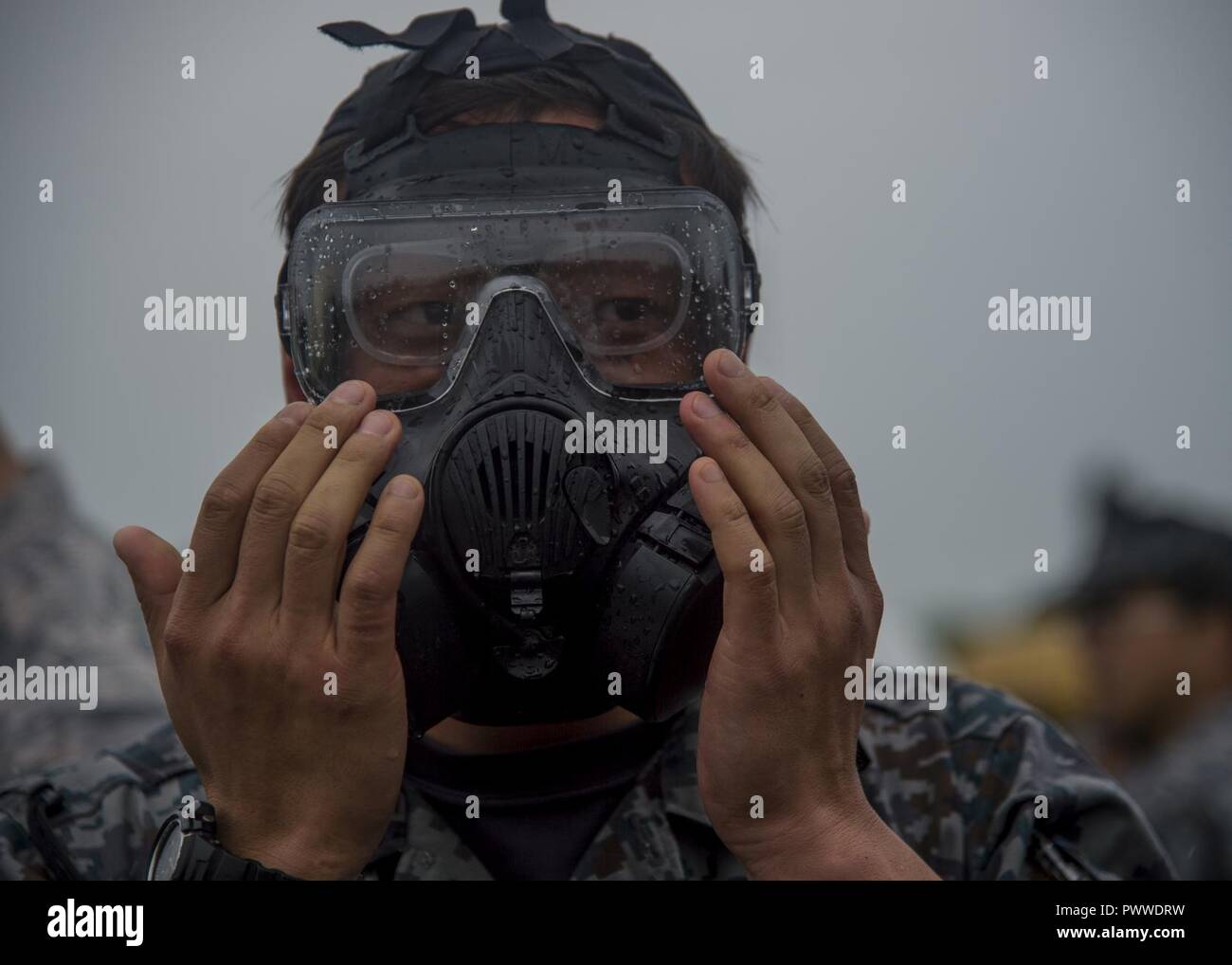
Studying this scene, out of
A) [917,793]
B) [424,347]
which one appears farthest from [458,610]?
[917,793]

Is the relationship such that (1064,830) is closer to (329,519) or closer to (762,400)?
(762,400)

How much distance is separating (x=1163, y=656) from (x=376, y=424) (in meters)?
4.23

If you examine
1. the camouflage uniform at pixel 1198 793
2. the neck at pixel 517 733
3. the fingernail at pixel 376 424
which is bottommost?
the camouflage uniform at pixel 1198 793

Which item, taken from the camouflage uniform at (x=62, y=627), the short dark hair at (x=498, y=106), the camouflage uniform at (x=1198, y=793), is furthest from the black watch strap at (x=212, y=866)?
the camouflage uniform at (x=1198, y=793)

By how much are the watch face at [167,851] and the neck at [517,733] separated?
0.51m

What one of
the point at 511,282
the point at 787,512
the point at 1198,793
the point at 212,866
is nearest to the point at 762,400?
the point at 787,512

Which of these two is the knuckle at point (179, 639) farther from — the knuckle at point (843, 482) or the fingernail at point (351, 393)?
the knuckle at point (843, 482)

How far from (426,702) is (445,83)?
1.16m

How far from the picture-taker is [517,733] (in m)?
2.23

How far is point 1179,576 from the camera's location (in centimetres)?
504

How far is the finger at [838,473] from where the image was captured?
1911mm

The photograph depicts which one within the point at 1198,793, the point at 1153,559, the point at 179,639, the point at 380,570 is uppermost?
the point at 380,570

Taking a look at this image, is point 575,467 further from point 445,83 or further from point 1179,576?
point 1179,576

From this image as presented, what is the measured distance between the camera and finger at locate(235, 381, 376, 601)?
1.83 m
